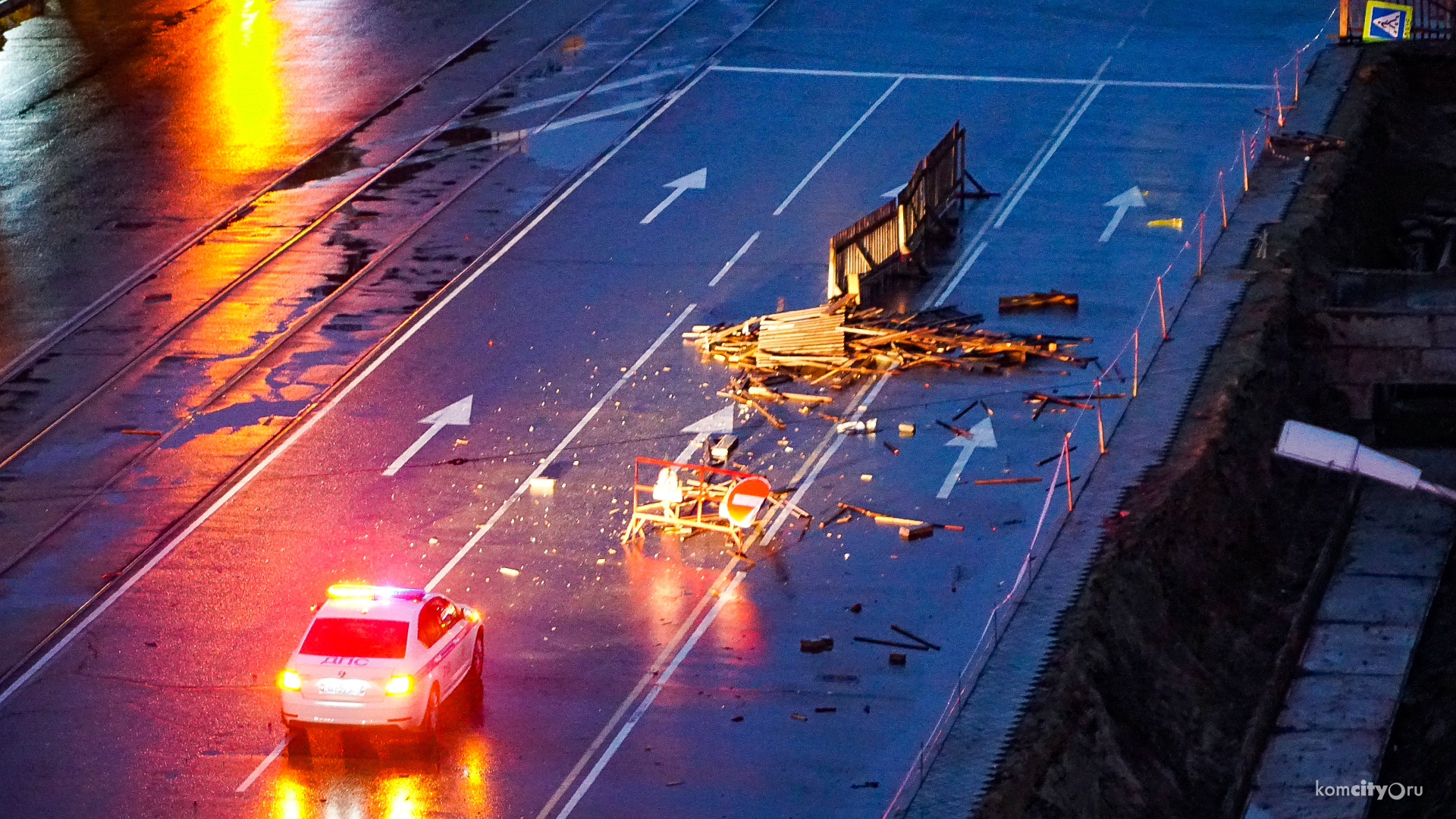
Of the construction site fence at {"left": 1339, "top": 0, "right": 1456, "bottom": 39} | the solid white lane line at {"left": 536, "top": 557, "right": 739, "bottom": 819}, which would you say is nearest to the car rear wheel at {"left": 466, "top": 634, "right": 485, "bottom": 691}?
the solid white lane line at {"left": 536, "top": 557, "right": 739, "bottom": 819}

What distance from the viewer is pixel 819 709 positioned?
23.4 meters

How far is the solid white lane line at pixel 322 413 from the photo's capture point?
25.9 meters

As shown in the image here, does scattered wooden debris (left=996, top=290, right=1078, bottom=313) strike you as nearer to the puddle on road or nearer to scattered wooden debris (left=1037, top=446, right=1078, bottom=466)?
scattered wooden debris (left=1037, top=446, right=1078, bottom=466)

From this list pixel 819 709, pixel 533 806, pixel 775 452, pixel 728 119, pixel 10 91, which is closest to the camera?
pixel 533 806

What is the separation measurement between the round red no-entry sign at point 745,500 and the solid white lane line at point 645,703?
774mm

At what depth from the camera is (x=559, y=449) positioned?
31.1m

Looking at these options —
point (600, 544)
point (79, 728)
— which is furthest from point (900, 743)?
point (79, 728)

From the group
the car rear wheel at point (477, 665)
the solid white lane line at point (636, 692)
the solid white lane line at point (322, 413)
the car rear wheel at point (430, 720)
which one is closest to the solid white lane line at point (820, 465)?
the solid white lane line at point (636, 692)

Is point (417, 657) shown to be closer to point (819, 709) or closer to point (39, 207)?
point (819, 709)

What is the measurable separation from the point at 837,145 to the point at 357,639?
2450 cm

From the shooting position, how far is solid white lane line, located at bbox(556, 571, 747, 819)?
856 inches

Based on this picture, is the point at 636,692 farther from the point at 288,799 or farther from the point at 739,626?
the point at 288,799

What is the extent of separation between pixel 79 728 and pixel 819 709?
28.8ft

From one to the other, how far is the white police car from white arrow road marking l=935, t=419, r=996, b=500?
8.87 metres
